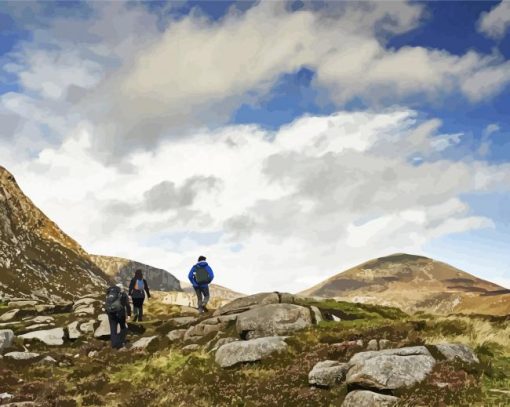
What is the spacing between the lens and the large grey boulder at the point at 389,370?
41.2ft

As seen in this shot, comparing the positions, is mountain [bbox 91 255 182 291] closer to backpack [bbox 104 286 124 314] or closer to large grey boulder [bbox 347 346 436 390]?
backpack [bbox 104 286 124 314]

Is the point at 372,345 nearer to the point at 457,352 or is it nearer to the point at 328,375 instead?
the point at 457,352

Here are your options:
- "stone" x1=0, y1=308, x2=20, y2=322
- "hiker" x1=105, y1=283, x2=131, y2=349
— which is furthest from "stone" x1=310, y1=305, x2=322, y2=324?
"stone" x1=0, y1=308, x2=20, y2=322

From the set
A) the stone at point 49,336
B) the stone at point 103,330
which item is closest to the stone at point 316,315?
the stone at point 103,330

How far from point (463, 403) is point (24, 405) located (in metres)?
12.7

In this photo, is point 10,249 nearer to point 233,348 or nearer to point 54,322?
point 54,322

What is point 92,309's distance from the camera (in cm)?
3706

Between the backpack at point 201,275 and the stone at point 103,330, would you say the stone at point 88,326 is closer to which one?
the stone at point 103,330

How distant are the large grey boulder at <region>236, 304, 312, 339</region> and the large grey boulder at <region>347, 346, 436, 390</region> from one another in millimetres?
8593

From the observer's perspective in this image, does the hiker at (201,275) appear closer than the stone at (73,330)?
No

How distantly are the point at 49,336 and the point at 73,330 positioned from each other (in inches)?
60.7

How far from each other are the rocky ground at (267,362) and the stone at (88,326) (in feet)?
Answer: 0.35

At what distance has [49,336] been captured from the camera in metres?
29.2

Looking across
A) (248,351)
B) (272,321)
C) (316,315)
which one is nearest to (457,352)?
(248,351)
